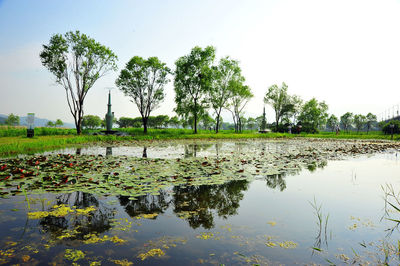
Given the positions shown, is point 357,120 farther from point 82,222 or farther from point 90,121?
point 90,121

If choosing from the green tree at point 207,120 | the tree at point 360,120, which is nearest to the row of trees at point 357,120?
the tree at point 360,120

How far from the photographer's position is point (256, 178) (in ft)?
21.6

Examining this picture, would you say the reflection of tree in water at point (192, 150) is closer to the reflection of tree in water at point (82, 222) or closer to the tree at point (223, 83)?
the reflection of tree in water at point (82, 222)

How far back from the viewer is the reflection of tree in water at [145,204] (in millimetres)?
3926

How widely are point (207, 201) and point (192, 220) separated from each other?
96 cm

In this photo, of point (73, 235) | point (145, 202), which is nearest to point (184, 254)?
point (73, 235)

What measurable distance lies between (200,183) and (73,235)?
3.31 meters

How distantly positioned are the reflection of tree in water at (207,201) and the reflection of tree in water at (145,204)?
252 mm

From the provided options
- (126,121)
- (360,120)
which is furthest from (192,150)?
(126,121)

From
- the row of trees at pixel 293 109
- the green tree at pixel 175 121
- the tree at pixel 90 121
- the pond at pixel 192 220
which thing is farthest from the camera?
the tree at pixel 90 121

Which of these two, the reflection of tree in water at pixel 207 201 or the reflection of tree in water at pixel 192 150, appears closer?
the reflection of tree in water at pixel 207 201

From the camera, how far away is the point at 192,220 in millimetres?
3564

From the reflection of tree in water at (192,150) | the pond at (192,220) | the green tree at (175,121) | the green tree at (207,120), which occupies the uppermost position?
the green tree at (175,121)

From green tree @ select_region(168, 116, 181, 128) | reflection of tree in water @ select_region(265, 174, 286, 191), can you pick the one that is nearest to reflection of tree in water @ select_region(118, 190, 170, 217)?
reflection of tree in water @ select_region(265, 174, 286, 191)
